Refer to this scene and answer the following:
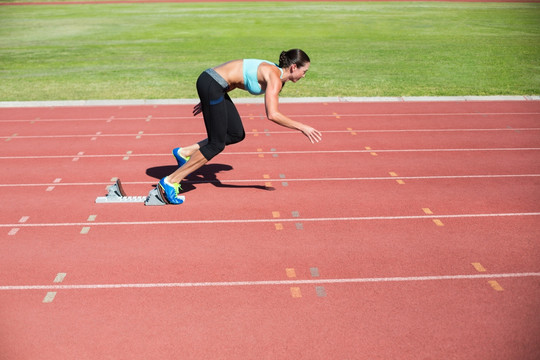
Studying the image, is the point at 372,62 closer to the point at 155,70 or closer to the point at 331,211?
the point at 155,70

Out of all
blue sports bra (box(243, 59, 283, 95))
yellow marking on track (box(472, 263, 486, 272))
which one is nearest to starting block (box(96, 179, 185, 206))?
blue sports bra (box(243, 59, 283, 95))

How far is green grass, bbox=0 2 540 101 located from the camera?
13.9m

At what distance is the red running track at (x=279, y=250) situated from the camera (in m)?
4.00

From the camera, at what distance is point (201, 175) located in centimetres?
759

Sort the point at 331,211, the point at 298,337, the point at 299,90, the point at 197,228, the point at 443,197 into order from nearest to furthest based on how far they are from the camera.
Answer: the point at 298,337 < the point at 197,228 < the point at 331,211 < the point at 443,197 < the point at 299,90

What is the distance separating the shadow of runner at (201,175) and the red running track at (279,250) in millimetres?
26

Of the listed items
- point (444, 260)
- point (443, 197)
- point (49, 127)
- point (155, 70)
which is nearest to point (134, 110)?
point (49, 127)

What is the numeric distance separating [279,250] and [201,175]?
2552 mm

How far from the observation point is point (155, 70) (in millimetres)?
16656

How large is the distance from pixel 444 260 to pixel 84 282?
9.89 feet

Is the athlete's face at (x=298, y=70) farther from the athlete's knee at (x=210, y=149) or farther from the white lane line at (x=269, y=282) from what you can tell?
the white lane line at (x=269, y=282)

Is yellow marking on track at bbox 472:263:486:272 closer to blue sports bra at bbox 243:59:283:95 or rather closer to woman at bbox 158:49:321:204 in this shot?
woman at bbox 158:49:321:204

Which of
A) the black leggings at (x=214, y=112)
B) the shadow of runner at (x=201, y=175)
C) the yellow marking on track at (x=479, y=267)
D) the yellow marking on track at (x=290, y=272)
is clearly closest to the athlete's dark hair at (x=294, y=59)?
the black leggings at (x=214, y=112)

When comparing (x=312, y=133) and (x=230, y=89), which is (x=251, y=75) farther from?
(x=312, y=133)
